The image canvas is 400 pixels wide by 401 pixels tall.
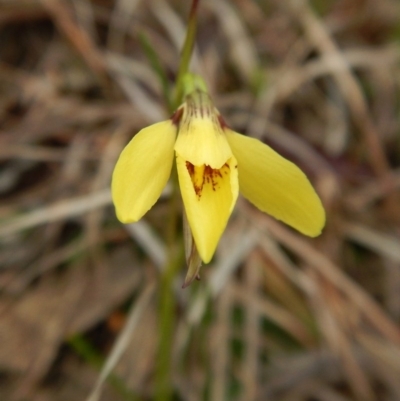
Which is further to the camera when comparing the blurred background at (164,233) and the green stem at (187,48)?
the blurred background at (164,233)

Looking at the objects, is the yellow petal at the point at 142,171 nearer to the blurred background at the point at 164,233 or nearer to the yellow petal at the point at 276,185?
the yellow petal at the point at 276,185

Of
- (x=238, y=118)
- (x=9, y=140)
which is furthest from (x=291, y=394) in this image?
(x=9, y=140)

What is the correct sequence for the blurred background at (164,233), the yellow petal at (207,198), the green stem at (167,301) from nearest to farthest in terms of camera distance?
the yellow petal at (207,198) < the green stem at (167,301) < the blurred background at (164,233)

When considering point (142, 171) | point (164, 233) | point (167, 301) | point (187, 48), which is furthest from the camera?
point (164, 233)

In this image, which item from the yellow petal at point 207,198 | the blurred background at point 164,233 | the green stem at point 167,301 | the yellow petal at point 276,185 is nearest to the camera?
the yellow petal at point 207,198

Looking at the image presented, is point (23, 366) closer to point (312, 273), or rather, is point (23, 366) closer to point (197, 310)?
point (197, 310)

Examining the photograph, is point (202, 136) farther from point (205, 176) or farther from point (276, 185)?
point (276, 185)

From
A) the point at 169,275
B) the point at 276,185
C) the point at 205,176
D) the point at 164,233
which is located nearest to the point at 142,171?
the point at 205,176

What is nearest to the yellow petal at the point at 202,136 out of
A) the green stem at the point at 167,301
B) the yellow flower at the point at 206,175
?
the yellow flower at the point at 206,175
